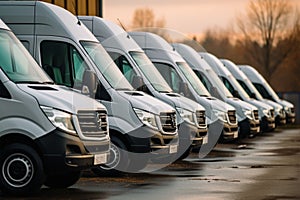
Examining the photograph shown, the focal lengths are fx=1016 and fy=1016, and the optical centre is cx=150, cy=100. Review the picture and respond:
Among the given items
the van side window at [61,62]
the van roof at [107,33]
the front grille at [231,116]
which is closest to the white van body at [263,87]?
the front grille at [231,116]

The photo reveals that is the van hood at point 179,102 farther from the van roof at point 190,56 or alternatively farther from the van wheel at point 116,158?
the van roof at point 190,56

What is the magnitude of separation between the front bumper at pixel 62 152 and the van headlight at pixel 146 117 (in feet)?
9.47

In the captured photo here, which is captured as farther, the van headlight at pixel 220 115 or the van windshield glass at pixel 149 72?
the van headlight at pixel 220 115

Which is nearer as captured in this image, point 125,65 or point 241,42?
point 125,65

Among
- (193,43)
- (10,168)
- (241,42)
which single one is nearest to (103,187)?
(10,168)

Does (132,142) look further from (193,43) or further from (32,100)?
(193,43)

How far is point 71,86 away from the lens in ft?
52.4

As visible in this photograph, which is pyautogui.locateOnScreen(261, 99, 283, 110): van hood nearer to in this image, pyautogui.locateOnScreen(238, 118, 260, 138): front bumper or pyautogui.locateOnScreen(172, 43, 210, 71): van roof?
pyautogui.locateOnScreen(238, 118, 260, 138): front bumper

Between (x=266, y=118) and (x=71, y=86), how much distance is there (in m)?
17.9

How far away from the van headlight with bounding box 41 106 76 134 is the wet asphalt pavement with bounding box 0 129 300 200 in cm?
94

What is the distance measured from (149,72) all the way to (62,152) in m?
6.48

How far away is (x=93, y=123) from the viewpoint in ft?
45.5

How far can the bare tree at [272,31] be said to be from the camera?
80625mm

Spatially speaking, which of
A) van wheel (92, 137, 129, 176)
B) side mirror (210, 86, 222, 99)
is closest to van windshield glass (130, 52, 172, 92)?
van wheel (92, 137, 129, 176)
